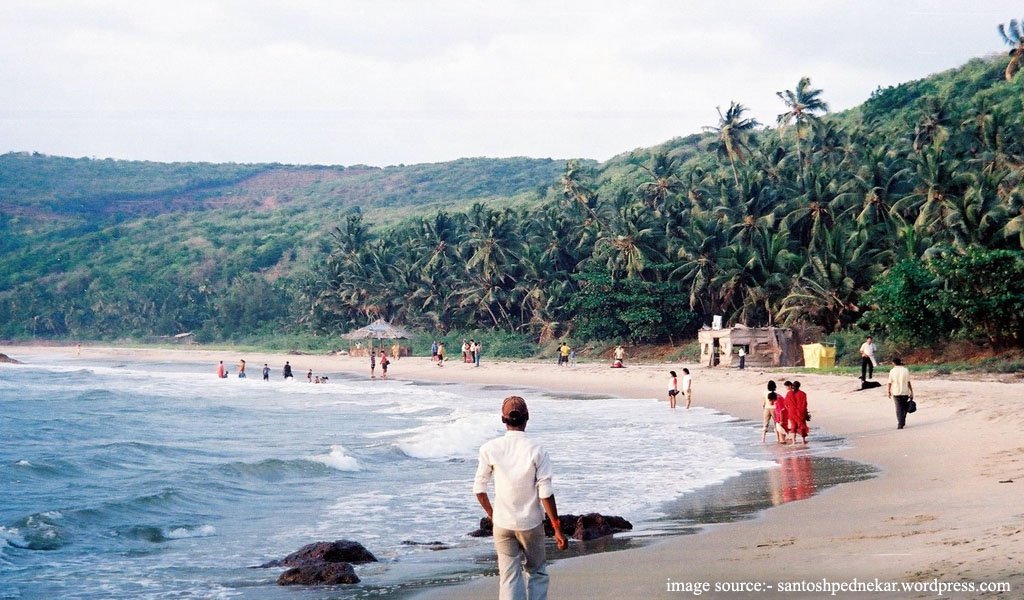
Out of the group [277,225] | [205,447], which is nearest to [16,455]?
[205,447]

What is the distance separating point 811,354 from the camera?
31656 mm

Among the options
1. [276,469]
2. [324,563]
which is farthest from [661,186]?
[324,563]

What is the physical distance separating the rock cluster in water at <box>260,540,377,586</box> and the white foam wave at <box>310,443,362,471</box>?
711 cm

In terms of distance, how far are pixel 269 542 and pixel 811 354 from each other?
2390 centimetres

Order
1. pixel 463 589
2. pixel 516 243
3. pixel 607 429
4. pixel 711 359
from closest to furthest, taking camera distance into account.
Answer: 1. pixel 463 589
2. pixel 607 429
3. pixel 711 359
4. pixel 516 243

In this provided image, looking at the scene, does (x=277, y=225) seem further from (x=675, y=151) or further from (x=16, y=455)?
(x=16, y=455)

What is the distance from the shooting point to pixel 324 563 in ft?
28.5

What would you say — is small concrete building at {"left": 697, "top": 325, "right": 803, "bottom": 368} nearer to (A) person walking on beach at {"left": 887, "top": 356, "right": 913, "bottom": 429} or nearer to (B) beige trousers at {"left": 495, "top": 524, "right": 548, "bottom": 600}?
(A) person walking on beach at {"left": 887, "top": 356, "right": 913, "bottom": 429}

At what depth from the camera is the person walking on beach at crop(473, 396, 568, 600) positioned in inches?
228

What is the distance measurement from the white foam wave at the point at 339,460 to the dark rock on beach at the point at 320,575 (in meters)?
7.98

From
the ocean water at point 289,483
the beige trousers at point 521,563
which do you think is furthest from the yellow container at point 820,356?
the beige trousers at point 521,563

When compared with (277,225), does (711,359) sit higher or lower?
lower

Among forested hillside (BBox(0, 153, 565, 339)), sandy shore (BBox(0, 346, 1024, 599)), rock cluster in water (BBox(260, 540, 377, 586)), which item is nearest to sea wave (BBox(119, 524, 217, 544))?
rock cluster in water (BBox(260, 540, 377, 586))

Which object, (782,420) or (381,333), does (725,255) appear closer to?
(381,333)
